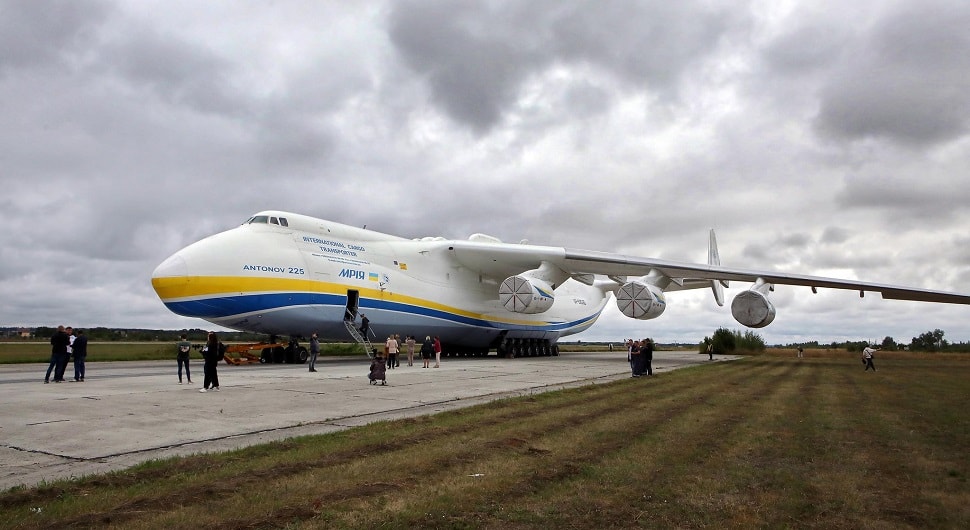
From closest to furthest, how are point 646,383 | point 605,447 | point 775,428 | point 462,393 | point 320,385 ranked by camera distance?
1. point 605,447
2. point 775,428
3. point 462,393
4. point 320,385
5. point 646,383

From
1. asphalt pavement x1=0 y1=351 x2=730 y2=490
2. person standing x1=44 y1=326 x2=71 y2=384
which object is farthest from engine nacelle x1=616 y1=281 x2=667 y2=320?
person standing x1=44 y1=326 x2=71 y2=384

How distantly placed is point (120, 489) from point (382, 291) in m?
16.5

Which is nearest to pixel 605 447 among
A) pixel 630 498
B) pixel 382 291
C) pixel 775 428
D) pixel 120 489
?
pixel 630 498

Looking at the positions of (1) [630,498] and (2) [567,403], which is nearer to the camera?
(1) [630,498]

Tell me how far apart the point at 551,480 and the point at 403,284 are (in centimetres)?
1747

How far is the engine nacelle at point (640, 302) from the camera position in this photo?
22.5 metres

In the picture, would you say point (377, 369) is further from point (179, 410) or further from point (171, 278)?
point (171, 278)

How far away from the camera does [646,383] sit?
1438cm

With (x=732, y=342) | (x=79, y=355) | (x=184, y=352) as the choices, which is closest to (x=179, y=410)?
(x=184, y=352)

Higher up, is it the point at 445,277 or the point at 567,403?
the point at 445,277

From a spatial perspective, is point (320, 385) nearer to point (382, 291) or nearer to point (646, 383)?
point (646, 383)

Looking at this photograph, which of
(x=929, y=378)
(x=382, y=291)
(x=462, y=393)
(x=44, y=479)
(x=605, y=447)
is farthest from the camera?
(x=382, y=291)

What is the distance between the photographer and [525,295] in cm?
2252

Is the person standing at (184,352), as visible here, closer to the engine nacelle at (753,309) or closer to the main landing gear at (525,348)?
the main landing gear at (525,348)
